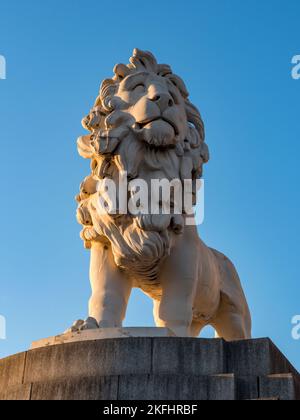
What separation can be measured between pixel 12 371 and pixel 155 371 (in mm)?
1326

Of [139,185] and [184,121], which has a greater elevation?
[184,121]

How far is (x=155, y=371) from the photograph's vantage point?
6.22m

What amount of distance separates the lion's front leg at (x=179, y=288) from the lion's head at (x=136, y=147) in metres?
0.20

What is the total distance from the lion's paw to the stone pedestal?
326 millimetres

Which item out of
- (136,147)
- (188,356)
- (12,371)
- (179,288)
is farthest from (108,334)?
(136,147)

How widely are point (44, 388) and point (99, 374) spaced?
43 cm

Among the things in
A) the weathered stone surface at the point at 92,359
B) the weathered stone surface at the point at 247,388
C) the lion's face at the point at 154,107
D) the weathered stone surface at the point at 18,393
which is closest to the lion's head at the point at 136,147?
the lion's face at the point at 154,107

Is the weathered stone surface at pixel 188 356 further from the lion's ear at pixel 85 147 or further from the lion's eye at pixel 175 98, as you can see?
the lion's eye at pixel 175 98

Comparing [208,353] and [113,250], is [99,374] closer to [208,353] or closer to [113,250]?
[208,353]

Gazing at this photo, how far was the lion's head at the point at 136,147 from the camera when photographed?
754 cm

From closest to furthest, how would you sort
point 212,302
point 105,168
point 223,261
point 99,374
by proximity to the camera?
point 99,374
point 105,168
point 212,302
point 223,261

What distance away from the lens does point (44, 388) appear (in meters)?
6.29
